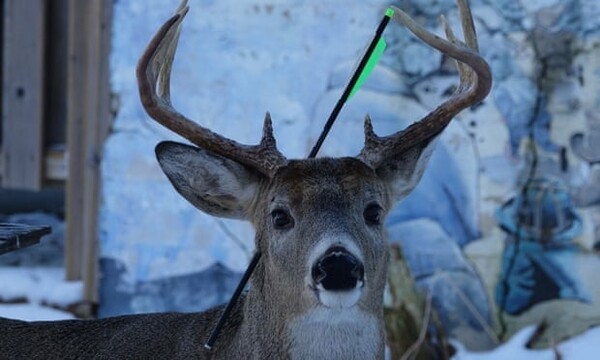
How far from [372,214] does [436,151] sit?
3449mm

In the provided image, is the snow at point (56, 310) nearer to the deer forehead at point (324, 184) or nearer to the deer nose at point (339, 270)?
the deer forehead at point (324, 184)

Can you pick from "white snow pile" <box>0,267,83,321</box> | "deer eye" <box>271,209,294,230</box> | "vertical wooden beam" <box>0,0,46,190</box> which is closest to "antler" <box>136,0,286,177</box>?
"deer eye" <box>271,209,294,230</box>

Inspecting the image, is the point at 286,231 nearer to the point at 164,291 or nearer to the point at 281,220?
the point at 281,220

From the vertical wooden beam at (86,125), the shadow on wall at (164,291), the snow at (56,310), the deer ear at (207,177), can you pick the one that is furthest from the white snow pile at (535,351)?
the deer ear at (207,177)

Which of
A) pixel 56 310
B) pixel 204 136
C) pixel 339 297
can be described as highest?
pixel 204 136

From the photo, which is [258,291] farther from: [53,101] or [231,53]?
[53,101]

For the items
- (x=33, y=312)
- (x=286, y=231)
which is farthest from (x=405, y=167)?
(x=33, y=312)

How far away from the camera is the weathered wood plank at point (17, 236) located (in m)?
4.09

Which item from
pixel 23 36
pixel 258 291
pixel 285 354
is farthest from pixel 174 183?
pixel 23 36

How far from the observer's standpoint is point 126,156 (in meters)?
7.96

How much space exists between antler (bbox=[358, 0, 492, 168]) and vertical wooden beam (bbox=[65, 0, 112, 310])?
13.3 feet

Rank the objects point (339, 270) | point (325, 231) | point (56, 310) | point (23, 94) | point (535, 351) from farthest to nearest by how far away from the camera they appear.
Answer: point (23, 94)
point (56, 310)
point (535, 351)
point (325, 231)
point (339, 270)

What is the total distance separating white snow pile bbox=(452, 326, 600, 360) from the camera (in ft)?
23.7

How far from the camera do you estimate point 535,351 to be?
7.33m
